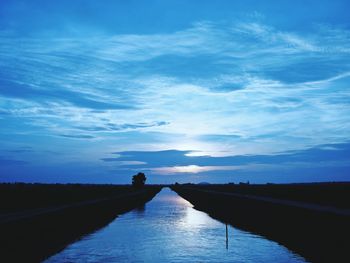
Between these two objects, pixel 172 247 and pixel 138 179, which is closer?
pixel 172 247

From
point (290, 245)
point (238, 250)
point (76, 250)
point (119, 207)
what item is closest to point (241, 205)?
point (119, 207)

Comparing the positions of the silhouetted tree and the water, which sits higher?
the silhouetted tree

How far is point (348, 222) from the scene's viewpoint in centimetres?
2011

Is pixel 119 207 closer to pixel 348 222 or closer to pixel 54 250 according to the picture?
pixel 54 250

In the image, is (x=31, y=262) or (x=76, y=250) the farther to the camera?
(x=76, y=250)

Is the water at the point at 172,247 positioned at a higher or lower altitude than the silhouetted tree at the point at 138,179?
lower

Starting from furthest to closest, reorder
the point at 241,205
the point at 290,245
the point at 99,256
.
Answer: the point at 241,205, the point at 290,245, the point at 99,256

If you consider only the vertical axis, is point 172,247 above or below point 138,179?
below

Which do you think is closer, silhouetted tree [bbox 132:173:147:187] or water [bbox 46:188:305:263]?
water [bbox 46:188:305:263]

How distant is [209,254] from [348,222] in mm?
6914

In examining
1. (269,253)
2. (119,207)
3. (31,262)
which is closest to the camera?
(31,262)

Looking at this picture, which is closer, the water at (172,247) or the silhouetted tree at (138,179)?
the water at (172,247)

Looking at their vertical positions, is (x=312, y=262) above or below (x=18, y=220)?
below

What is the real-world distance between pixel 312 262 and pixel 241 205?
2657 centimetres
